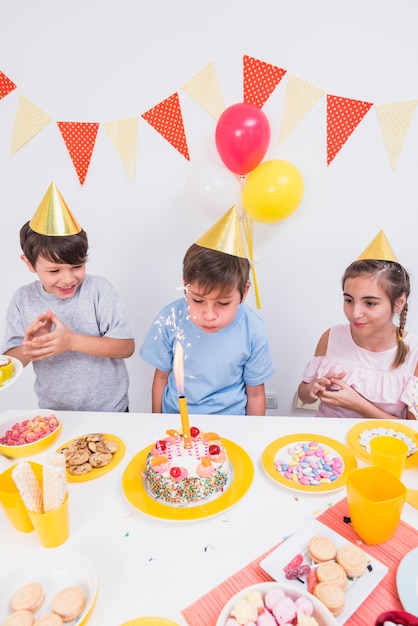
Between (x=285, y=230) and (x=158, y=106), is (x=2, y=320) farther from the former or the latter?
(x=285, y=230)

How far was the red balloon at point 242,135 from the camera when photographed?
Answer: 5.97 ft

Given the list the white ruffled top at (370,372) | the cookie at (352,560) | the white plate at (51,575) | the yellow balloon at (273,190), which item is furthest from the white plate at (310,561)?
the yellow balloon at (273,190)

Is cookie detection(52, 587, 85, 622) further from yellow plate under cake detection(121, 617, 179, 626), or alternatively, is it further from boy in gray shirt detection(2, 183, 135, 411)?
boy in gray shirt detection(2, 183, 135, 411)

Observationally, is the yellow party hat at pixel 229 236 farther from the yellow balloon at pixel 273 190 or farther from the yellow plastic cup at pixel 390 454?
the yellow balloon at pixel 273 190

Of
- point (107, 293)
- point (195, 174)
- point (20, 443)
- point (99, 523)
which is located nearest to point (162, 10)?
point (195, 174)

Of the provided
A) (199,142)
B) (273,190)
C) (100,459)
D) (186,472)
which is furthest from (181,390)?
(199,142)

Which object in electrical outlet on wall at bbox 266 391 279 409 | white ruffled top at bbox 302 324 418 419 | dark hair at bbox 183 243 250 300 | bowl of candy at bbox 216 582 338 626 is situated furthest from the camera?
electrical outlet on wall at bbox 266 391 279 409

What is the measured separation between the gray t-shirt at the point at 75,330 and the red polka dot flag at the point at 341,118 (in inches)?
51.0

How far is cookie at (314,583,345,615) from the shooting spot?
0.61m

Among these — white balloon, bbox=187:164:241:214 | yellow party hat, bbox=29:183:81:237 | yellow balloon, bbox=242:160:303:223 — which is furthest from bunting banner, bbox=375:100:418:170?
yellow party hat, bbox=29:183:81:237

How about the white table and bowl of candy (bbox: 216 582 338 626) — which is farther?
the white table

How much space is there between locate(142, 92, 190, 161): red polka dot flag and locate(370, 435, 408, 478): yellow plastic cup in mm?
A: 1683

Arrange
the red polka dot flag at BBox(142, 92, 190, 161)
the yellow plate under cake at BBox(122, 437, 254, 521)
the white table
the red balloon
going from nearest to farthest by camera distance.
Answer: the white table → the yellow plate under cake at BBox(122, 437, 254, 521) → the red balloon → the red polka dot flag at BBox(142, 92, 190, 161)

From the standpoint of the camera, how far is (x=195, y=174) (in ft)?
6.37
